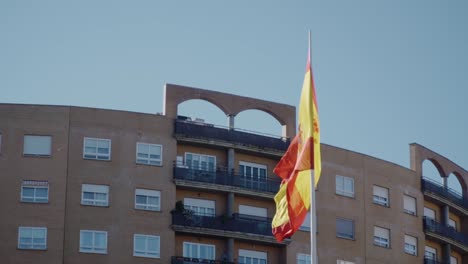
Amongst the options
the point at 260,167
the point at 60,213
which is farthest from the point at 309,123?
the point at 260,167

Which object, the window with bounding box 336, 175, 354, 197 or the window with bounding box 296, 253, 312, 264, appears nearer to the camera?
the window with bounding box 296, 253, 312, 264

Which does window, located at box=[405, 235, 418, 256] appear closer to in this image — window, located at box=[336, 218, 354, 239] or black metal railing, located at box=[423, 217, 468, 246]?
black metal railing, located at box=[423, 217, 468, 246]

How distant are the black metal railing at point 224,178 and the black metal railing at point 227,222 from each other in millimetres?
2123

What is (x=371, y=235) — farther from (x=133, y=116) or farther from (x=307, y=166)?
(x=307, y=166)

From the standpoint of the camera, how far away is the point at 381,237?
88.9m

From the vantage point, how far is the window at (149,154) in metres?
79.6

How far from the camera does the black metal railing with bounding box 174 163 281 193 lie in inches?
3155

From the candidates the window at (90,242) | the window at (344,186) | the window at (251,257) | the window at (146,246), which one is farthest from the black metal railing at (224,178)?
the window at (90,242)

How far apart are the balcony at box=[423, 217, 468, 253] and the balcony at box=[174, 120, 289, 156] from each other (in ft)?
48.8

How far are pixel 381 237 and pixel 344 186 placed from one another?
16.9ft

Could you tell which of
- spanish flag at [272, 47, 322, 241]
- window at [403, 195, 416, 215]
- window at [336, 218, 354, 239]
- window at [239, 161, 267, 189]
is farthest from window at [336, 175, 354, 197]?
spanish flag at [272, 47, 322, 241]

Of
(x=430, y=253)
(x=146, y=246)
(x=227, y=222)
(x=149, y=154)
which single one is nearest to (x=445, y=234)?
(x=430, y=253)

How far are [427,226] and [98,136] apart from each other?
28.1m

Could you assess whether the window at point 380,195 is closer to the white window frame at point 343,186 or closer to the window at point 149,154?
the white window frame at point 343,186
